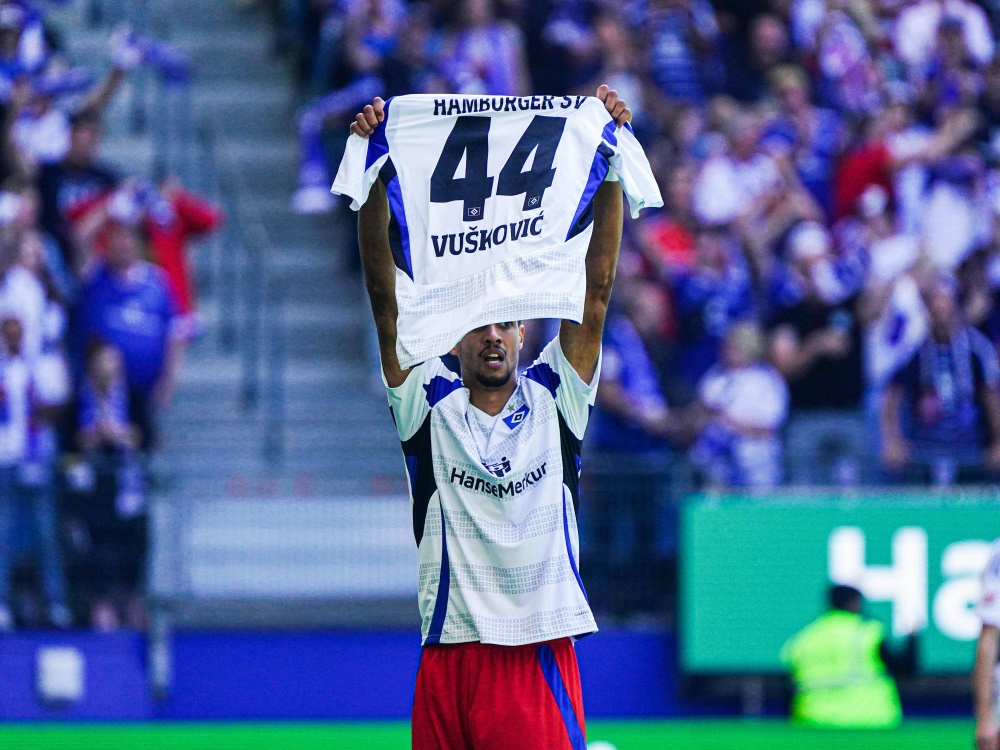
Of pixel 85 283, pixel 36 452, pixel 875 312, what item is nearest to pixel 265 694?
pixel 36 452

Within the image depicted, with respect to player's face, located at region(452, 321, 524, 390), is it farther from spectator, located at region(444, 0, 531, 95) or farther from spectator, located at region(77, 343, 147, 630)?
spectator, located at region(444, 0, 531, 95)

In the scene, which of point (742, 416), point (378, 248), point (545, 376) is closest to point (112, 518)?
point (742, 416)

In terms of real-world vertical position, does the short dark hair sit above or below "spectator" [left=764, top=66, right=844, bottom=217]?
below

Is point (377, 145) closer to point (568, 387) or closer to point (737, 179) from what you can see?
point (568, 387)

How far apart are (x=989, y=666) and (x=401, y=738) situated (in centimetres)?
332

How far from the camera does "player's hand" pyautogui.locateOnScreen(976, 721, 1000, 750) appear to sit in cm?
617

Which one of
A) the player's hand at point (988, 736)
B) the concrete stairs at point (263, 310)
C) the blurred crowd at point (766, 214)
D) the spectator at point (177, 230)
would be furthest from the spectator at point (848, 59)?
the player's hand at point (988, 736)

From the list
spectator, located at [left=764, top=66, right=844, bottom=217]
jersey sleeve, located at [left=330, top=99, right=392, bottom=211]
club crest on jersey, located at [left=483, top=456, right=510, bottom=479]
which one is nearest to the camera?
club crest on jersey, located at [left=483, top=456, right=510, bottom=479]

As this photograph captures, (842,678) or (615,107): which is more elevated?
(615,107)

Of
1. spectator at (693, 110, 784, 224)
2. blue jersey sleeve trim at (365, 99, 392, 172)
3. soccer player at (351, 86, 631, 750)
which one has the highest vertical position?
spectator at (693, 110, 784, 224)

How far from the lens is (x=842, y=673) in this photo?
952 cm

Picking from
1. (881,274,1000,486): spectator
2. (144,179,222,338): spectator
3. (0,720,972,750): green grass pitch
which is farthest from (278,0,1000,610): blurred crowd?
(0,720,972,750): green grass pitch

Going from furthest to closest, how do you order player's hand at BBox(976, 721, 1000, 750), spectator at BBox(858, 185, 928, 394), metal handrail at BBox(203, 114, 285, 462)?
metal handrail at BBox(203, 114, 285, 462)
spectator at BBox(858, 185, 928, 394)
player's hand at BBox(976, 721, 1000, 750)

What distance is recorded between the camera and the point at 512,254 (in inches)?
197
